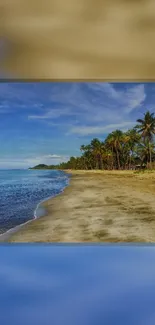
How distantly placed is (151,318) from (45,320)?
56cm

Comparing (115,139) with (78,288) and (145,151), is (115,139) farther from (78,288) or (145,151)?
(78,288)

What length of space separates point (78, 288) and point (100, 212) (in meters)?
2.67

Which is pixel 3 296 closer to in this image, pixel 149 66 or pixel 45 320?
pixel 45 320

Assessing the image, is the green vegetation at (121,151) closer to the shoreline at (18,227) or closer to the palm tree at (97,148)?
the palm tree at (97,148)

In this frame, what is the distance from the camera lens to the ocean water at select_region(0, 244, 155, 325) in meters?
2.16

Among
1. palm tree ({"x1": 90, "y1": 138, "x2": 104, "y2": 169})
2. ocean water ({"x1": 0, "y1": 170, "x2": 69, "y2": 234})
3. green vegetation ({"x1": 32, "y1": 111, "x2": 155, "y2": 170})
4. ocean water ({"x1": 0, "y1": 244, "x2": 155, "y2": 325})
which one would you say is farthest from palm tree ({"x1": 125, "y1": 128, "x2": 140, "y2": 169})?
ocean water ({"x1": 0, "y1": 244, "x2": 155, "y2": 325})

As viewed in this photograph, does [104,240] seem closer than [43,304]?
No

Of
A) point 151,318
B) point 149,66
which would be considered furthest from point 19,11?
point 151,318

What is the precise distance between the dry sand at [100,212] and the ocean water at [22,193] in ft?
0.54

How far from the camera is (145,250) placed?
14.9ft

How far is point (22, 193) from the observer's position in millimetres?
5570

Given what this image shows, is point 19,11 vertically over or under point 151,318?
over

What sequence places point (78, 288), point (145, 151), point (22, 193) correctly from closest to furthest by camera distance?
point (78, 288) → point (22, 193) → point (145, 151)

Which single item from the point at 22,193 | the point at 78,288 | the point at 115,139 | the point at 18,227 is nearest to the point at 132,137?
the point at 115,139
